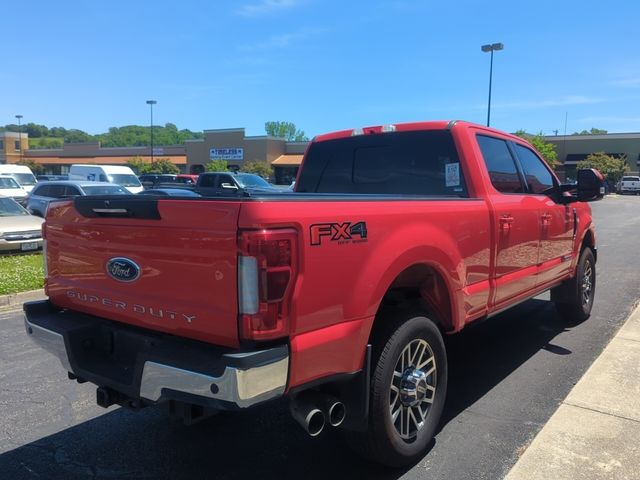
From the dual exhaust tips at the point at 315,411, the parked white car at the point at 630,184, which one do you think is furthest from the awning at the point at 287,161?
the dual exhaust tips at the point at 315,411

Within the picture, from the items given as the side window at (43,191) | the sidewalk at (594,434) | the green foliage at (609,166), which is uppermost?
Answer: the green foliage at (609,166)

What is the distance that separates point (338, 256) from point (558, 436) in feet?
7.13

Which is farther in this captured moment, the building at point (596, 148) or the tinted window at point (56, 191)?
the building at point (596, 148)

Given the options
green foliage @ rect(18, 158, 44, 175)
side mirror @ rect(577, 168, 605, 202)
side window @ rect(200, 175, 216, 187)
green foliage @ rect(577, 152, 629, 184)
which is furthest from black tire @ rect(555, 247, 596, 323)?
green foliage @ rect(18, 158, 44, 175)

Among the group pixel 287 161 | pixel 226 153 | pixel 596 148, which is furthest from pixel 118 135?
pixel 596 148

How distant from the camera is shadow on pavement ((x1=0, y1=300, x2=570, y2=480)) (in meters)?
3.27

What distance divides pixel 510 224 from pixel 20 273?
8.12 meters

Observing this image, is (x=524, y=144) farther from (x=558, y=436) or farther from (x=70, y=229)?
(x=70, y=229)

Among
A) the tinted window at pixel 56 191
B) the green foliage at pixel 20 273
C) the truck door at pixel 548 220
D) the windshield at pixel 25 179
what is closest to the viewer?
the truck door at pixel 548 220

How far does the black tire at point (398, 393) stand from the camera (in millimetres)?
2977

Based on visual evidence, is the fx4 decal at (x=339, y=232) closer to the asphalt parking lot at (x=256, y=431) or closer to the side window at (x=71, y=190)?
the asphalt parking lot at (x=256, y=431)

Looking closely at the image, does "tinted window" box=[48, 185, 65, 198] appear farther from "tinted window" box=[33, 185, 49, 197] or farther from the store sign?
the store sign

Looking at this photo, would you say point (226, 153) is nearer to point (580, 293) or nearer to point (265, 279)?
point (580, 293)

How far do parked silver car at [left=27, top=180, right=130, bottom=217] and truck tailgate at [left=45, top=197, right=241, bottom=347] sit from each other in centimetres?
1404
